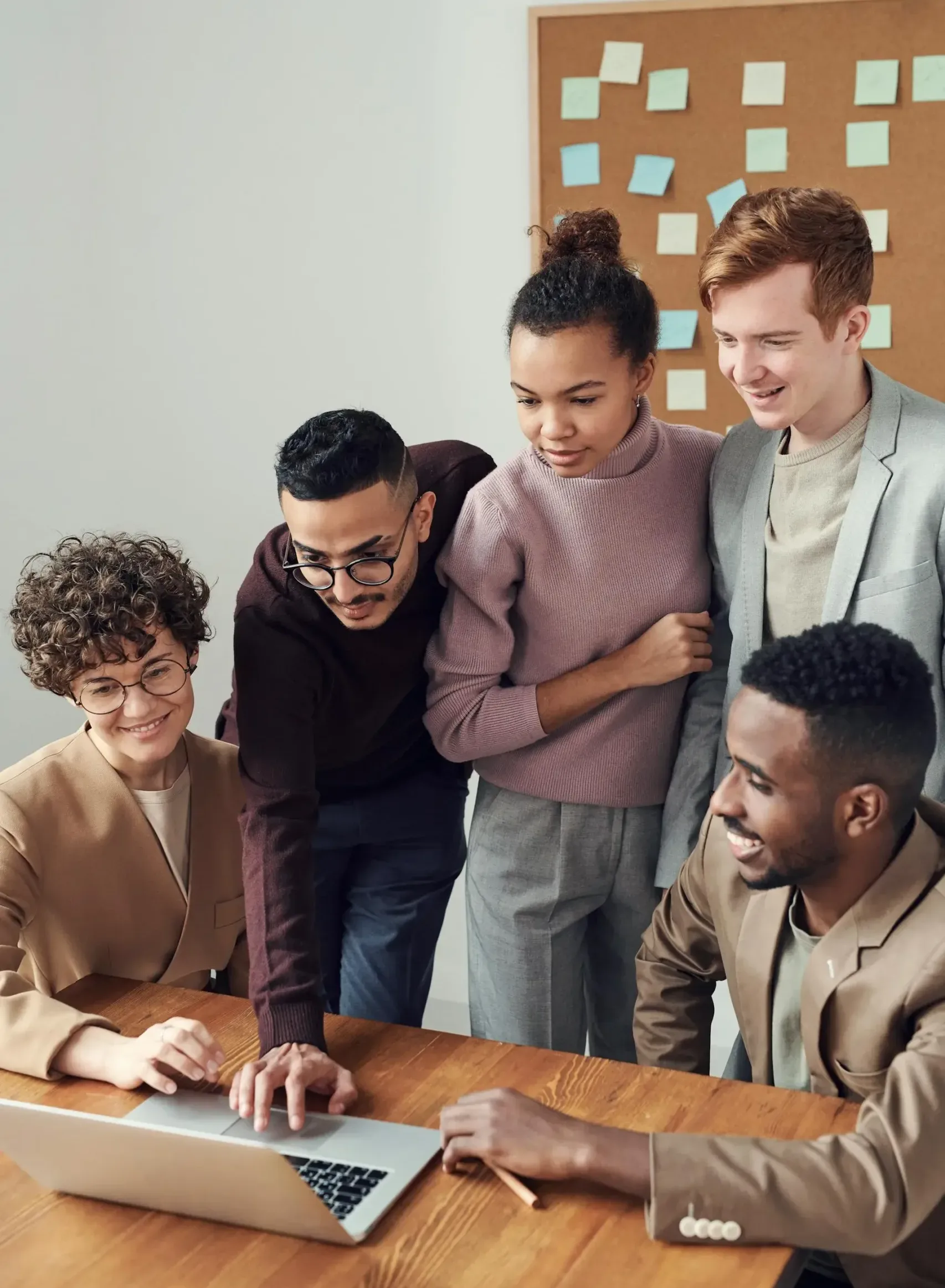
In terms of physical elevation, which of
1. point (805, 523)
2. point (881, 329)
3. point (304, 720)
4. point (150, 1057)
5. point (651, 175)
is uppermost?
point (651, 175)

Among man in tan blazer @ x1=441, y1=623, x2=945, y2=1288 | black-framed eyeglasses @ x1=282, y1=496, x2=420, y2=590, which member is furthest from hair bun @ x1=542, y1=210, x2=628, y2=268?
man in tan blazer @ x1=441, y1=623, x2=945, y2=1288

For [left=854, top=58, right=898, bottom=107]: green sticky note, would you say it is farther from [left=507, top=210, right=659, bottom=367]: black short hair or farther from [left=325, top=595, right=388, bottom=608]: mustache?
[left=325, top=595, right=388, bottom=608]: mustache

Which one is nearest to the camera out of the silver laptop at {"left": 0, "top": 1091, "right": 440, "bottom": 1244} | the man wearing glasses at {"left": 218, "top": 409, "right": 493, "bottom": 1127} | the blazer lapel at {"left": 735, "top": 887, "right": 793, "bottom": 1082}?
the silver laptop at {"left": 0, "top": 1091, "right": 440, "bottom": 1244}

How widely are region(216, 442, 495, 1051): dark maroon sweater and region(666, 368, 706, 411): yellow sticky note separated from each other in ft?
3.42

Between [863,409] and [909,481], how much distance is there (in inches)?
4.9

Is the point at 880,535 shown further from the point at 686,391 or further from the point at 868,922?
the point at 686,391

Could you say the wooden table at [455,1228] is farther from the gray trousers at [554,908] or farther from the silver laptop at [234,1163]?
the gray trousers at [554,908]

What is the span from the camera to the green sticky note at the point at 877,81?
272 cm

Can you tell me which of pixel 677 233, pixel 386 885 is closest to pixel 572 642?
pixel 386 885

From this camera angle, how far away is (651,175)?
2883 mm

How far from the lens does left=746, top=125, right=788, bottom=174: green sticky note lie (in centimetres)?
280

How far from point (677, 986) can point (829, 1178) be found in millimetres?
472

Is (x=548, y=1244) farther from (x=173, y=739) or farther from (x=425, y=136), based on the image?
(x=425, y=136)

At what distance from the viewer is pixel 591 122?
2.89m
